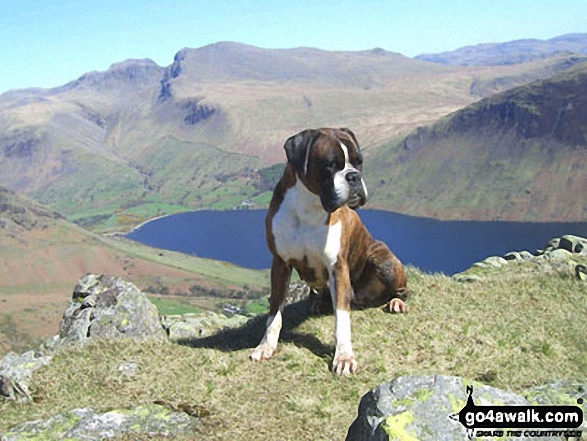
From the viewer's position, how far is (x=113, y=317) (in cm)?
1278

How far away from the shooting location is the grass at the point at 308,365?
781 centimetres

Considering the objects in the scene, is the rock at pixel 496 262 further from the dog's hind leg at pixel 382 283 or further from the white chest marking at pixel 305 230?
the white chest marking at pixel 305 230

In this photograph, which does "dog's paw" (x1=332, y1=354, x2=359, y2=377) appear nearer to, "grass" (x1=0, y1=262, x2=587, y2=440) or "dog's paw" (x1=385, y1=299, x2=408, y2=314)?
"grass" (x1=0, y1=262, x2=587, y2=440)

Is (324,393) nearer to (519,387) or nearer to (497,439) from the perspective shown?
(519,387)

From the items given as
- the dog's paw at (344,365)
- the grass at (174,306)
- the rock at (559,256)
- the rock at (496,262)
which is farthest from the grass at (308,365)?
the grass at (174,306)

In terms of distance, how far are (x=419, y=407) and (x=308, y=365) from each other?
4138 mm

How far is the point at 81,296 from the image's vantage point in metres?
16.3

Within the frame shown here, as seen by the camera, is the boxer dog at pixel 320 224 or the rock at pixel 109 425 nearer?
the rock at pixel 109 425

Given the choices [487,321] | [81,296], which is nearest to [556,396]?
[487,321]

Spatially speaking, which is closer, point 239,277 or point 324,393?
point 324,393

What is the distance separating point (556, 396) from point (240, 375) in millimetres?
4756

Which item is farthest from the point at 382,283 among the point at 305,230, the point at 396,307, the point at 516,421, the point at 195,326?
the point at 516,421

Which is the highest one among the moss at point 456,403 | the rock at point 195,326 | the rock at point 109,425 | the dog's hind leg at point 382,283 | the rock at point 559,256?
the moss at point 456,403

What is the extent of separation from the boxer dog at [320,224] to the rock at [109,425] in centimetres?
235
